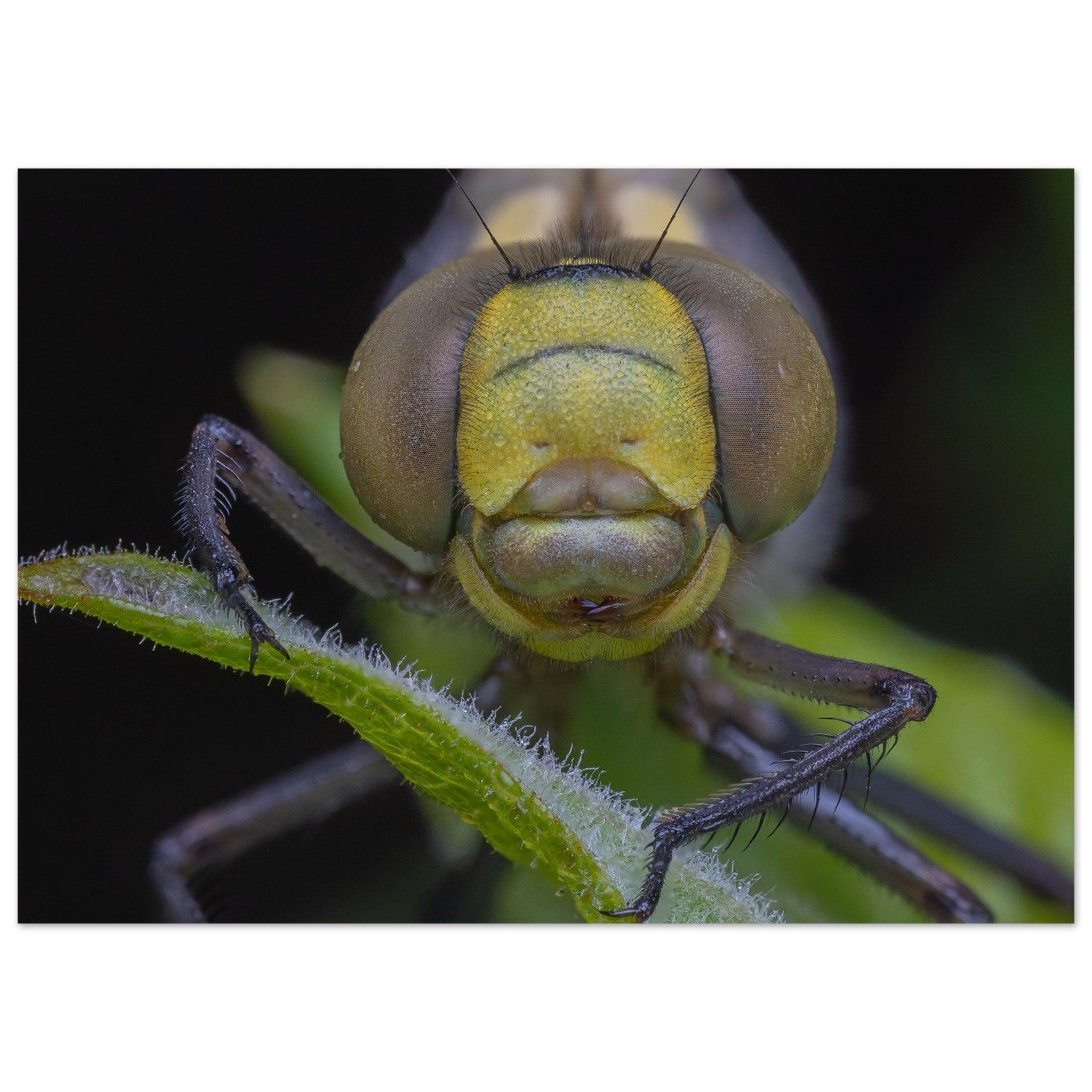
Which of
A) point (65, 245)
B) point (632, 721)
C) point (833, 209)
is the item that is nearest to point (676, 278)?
point (833, 209)

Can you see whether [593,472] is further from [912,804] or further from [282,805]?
[912,804]

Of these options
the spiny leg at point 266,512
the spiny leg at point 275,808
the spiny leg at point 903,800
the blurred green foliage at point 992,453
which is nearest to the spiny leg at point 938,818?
the spiny leg at point 903,800

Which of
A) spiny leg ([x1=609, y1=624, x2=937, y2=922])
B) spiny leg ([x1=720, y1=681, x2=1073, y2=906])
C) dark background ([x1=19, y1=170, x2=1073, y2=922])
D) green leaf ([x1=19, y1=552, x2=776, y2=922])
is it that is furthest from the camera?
spiny leg ([x1=720, y1=681, x2=1073, y2=906])

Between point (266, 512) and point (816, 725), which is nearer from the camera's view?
point (266, 512)

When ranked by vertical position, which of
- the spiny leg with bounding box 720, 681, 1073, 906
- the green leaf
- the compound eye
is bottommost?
the green leaf

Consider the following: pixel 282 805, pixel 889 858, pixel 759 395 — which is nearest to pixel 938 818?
pixel 889 858

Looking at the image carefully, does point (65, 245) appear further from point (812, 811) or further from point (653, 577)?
point (812, 811)

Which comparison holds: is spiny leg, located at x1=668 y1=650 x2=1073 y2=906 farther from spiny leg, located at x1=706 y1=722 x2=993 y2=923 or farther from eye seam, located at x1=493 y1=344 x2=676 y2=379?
eye seam, located at x1=493 y1=344 x2=676 y2=379

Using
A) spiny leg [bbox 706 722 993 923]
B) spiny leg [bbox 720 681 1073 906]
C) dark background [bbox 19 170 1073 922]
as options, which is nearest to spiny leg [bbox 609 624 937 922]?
spiny leg [bbox 706 722 993 923]
